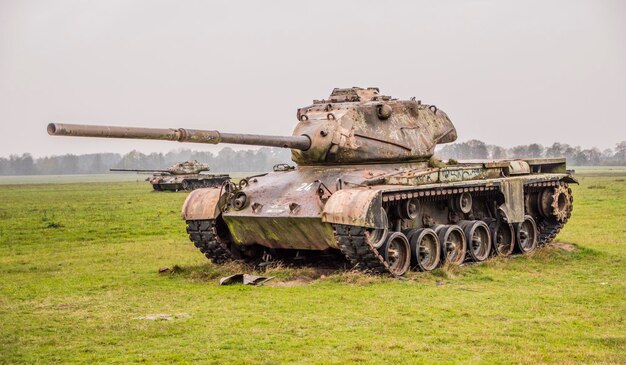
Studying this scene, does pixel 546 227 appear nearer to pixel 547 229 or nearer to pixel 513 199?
pixel 547 229

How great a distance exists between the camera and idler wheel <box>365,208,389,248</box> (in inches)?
575

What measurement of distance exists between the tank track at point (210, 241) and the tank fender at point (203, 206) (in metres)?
0.13

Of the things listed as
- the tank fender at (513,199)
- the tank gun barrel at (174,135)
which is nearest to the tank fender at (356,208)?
the tank gun barrel at (174,135)

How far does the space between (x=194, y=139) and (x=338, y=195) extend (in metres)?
2.87

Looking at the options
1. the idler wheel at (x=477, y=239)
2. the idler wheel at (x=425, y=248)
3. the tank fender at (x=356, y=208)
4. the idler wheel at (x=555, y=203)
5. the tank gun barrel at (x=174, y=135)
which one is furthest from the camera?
the idler wheel at (x=555, y=203)

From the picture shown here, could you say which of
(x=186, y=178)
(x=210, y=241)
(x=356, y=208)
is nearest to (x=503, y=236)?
(x=356, y=208)

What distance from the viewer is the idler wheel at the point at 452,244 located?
653 inches

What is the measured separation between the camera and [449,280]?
15109 millimetres

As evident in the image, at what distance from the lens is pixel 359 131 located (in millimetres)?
16688

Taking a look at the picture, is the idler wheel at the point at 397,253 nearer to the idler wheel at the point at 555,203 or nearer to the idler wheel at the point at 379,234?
the idler wheel at the point at 379,234

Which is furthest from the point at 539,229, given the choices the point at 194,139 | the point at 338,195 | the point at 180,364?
the point at 180,364

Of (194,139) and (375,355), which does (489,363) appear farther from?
(194,139)

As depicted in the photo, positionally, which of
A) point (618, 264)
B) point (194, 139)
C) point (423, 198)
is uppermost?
point (194, 139)

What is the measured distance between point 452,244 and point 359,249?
3.02m
